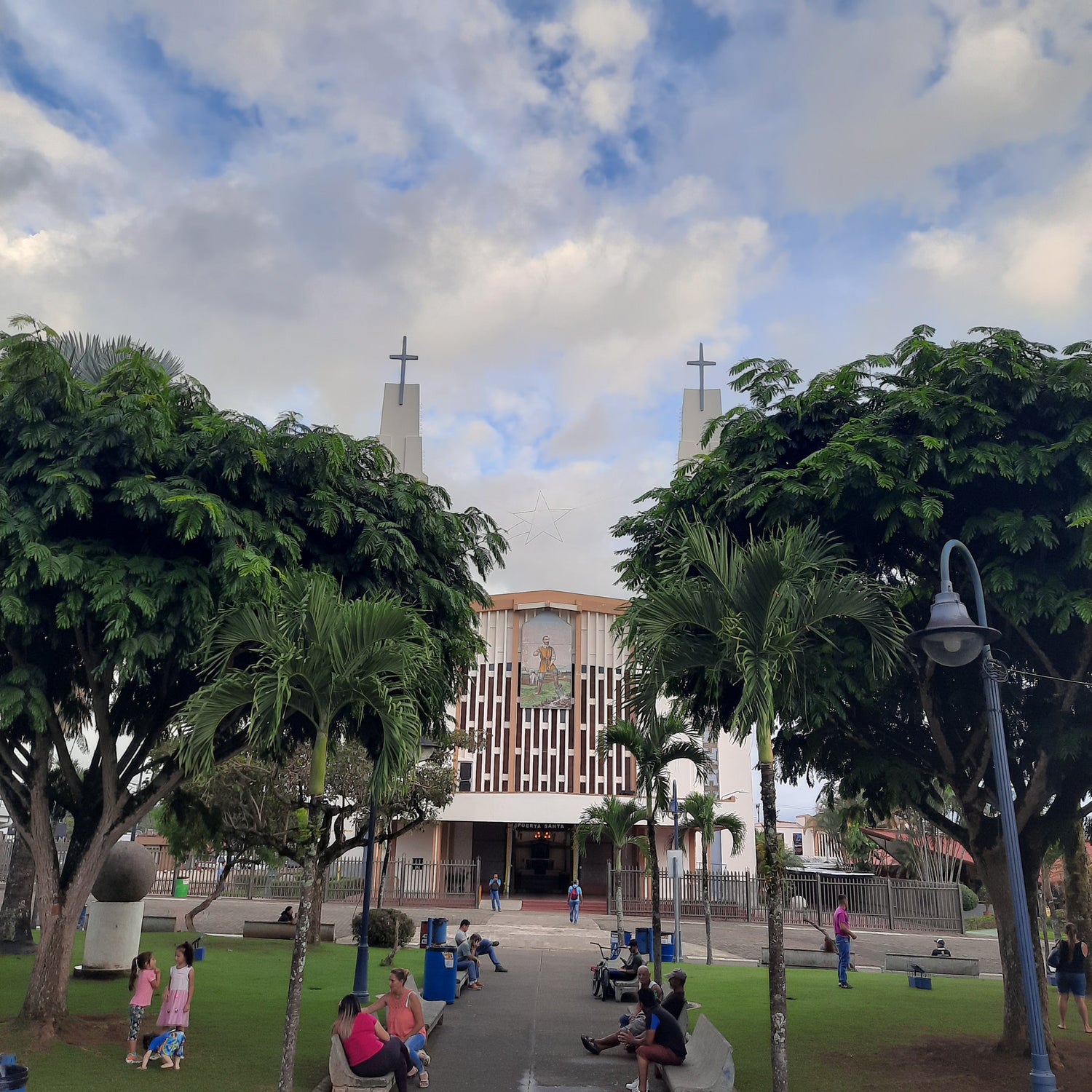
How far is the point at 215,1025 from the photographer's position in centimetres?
1346

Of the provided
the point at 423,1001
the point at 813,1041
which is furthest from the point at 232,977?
the point at 813,1041

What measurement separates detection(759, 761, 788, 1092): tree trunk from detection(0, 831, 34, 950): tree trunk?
18441 millimetres

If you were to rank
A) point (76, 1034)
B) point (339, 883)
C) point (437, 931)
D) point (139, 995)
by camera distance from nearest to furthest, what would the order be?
point (139, 995) < point (76, 1034) < point (437, 931) < point (339, 883)

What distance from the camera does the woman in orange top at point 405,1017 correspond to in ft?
35.0

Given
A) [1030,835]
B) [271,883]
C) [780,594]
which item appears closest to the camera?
[780,594]

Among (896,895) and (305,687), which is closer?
(305,687)

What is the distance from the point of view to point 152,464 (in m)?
12.4

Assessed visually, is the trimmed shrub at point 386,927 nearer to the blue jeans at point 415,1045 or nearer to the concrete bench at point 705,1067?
the blue jeans at point 415,1045

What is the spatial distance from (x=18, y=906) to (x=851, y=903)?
3014 cm

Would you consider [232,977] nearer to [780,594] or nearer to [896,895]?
[780,594]

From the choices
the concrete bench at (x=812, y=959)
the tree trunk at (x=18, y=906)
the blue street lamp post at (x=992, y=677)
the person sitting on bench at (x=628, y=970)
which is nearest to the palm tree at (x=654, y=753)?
the person sitting on bench at (x=628, y=970)

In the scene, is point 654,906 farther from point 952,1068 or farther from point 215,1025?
point 215,1025

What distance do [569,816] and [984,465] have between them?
3943 centimetres

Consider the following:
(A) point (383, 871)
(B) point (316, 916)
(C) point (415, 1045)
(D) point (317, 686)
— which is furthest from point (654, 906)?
(D) point (317, 686)
